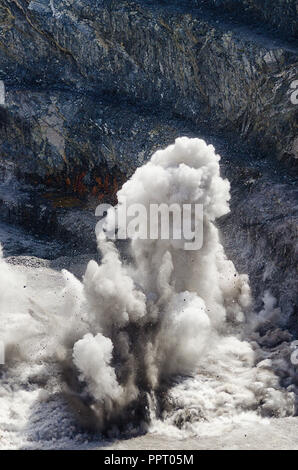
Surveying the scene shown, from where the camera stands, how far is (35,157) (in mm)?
Result: 57781

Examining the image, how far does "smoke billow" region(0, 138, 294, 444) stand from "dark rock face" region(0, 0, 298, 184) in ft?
43.8

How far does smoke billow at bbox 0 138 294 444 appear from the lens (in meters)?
31.5

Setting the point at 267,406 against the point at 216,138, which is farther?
the point at 216,138

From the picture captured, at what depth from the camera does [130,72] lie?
185ft

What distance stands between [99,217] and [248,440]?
1049 inches

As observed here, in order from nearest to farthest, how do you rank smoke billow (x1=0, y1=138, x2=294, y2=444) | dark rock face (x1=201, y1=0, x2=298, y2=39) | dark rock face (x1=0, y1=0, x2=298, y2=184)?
1. smoke billow (x1=0, y1=138, x2=294, y2=444)
2. dark rock face (x1=0, y1=0, x2=298, y2=184)
3. dark rock face (x1=201, y1=0, x2=298, y2=39)

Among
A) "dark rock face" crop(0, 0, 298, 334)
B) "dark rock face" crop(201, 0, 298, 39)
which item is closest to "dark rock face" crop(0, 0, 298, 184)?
"dark rock face" crop(0, 0, 298, 334)

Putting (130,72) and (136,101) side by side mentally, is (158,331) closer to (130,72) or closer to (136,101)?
(136,101)

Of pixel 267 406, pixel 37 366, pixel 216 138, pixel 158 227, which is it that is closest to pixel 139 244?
pixel 158 227

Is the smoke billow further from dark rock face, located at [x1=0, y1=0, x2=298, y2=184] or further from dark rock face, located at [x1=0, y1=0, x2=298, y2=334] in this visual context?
dark rock face, located at [x1=0, y1=0, x2=298, y2=184]

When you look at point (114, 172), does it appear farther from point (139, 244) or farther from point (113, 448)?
point (113, 448)

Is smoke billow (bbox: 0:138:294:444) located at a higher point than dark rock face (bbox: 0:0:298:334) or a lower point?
lower

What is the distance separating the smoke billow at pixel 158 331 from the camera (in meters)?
31.5

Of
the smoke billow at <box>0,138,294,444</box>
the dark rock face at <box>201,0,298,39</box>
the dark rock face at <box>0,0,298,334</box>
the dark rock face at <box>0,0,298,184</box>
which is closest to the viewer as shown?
the smoke billow at <box>0,138,294,444</box>
